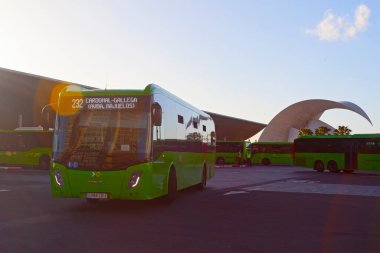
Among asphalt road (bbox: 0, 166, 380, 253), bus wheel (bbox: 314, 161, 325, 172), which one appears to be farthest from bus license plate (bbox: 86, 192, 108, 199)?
bus wheel (bbox: 314, 161, 325, 172)

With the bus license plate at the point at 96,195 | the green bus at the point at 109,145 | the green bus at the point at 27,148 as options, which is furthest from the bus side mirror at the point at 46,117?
the green bus at the point at 27,148

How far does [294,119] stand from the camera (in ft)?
308

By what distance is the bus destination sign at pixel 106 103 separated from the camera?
10.8 meters

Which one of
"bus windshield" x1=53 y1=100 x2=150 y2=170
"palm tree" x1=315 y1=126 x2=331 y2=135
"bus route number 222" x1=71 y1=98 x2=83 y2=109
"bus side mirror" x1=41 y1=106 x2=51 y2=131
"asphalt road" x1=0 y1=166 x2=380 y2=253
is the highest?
"palm tree" x1=315 y1=126 x2=331 y2=135

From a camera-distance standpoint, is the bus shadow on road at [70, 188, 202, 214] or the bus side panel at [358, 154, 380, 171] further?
the bus side panel at [358, 154, 380, 171]

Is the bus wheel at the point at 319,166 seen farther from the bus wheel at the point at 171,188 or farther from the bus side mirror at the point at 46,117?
the bus side mirror at the point at 46,117

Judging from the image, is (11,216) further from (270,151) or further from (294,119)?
(294,119)

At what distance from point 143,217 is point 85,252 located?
3674 millimetres

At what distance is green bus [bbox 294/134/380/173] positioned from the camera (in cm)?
3497

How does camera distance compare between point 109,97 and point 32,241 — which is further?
point 109,97

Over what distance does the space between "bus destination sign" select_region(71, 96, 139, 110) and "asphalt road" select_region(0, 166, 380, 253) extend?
2.29 m

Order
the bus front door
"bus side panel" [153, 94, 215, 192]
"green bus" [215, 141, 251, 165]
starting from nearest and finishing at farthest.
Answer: "bus side panel" [153, 94, 215, 192] → the bus front door → "green bus" [215, 141, 251, 165]

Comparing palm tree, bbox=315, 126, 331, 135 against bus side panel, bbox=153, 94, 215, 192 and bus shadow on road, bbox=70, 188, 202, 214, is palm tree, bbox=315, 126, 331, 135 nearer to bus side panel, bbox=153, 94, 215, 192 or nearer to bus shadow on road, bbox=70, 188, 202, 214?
bus side panel, bbox=153, 94, 215, 192

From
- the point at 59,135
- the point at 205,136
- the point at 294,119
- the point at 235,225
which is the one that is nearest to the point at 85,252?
the point at 235,225
